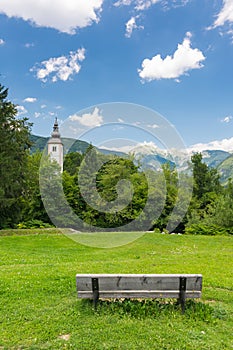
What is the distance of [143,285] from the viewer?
4816 millimetres

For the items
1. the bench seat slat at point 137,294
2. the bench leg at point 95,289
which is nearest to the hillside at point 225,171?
the bench seat slat at point 137,294

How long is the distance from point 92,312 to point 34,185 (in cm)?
2418

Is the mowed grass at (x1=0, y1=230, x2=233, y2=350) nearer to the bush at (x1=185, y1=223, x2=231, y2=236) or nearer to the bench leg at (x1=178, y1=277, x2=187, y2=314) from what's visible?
the bench leg at (x1=178, y1=277, x2=187, y2=314)

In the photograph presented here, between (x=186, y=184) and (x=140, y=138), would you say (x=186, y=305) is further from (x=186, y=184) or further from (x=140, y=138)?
(x=186, y=184)

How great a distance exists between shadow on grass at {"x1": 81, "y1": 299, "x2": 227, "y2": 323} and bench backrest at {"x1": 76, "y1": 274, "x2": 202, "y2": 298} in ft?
0.77

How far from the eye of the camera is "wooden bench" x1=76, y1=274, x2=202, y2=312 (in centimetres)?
479

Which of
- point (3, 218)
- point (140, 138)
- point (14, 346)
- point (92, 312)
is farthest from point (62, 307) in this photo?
point (3, 218)

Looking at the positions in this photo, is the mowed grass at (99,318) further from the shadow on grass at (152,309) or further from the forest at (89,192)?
the forest at (89,192)

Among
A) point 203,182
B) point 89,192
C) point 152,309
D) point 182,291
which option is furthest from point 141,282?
point 203,182

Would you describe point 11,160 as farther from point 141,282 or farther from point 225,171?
point 225,171

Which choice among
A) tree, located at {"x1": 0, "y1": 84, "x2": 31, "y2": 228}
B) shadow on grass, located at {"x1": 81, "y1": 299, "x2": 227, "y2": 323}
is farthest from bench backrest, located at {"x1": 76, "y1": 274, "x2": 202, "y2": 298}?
tree, located at {"x1": 0, "y1": 84, "x2": 31, "y2": 228}

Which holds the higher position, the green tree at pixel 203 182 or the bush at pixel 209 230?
the green tree at pixel 203 182

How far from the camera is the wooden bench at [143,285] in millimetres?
4789

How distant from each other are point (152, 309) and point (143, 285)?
44 cm
